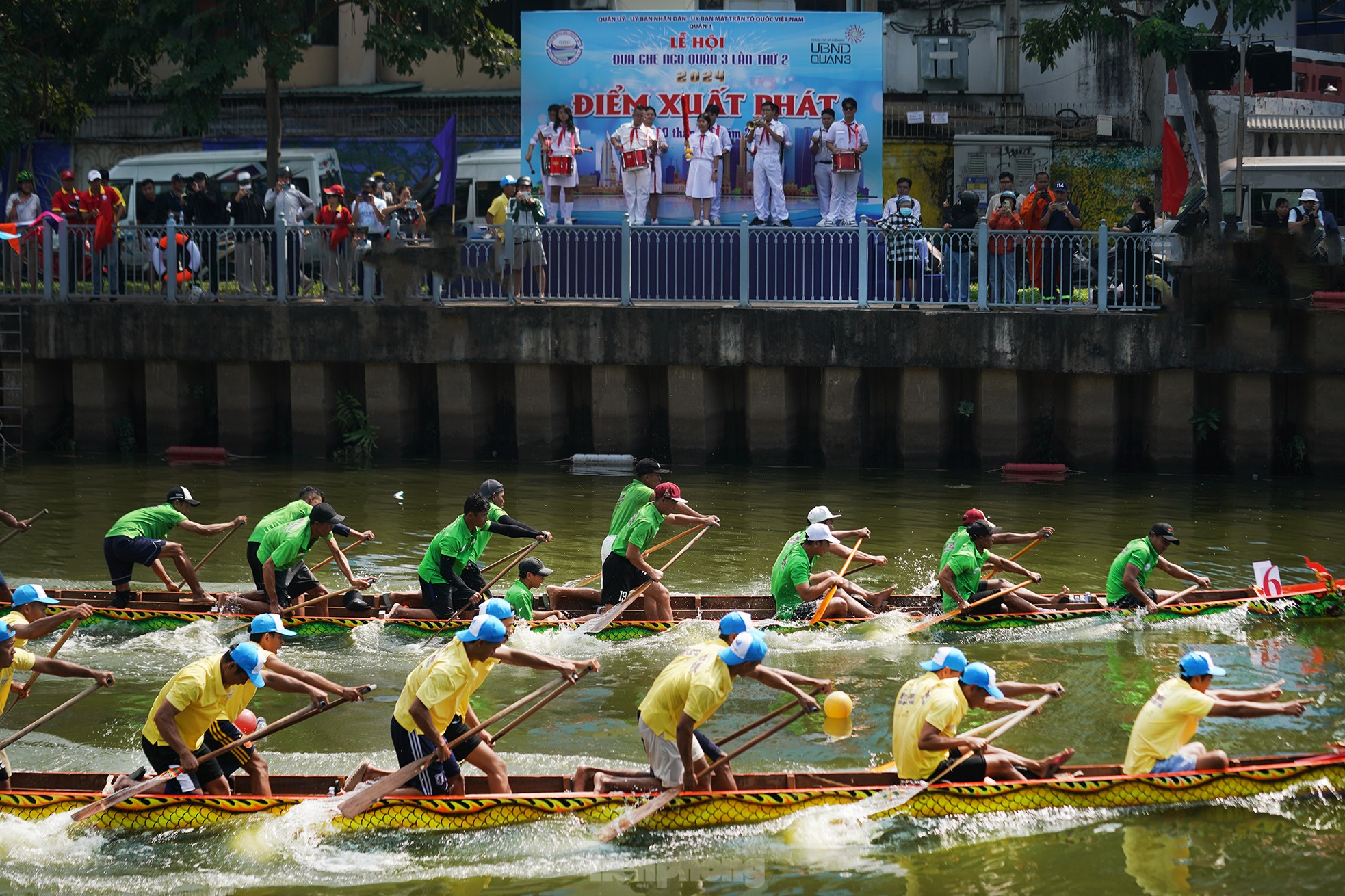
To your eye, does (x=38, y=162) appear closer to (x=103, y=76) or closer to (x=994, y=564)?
(x=103, y=76)

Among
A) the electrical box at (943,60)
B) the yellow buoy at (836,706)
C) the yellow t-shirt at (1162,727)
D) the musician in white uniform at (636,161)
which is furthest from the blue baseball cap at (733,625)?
the electrical box at (943,60)

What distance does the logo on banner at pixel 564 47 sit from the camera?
2309 centimetres

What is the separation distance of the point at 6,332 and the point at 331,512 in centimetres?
1175

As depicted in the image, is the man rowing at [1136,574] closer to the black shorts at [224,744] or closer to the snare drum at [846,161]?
the black shorts at [224,744]

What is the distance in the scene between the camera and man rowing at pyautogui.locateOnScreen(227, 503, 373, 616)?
13789 millimetres

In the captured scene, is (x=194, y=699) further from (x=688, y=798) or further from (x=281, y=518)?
(x=281, y=518)

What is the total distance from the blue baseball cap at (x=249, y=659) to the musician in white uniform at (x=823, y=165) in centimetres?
1430

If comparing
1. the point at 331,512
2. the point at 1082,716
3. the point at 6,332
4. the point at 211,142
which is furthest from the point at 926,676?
the point at 211,142

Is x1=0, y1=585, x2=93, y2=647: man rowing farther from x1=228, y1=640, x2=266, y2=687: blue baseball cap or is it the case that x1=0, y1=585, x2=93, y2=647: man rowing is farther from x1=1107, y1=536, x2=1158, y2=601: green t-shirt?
x1=1107, y1=536, x2=1158, y2=601: green t-shirt

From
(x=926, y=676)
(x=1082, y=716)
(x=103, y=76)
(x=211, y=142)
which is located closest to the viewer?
(x=926, y=676)

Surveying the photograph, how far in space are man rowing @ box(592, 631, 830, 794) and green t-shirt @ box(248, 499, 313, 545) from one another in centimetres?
556

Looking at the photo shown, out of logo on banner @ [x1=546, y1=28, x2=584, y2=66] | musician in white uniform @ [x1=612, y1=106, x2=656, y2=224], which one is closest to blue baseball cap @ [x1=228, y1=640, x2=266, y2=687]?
musician in white uniform @ [x1=612, y1=106, x2=656, y2=224]

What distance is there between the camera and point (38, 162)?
3353 centimetres

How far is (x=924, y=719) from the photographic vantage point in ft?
31.2
